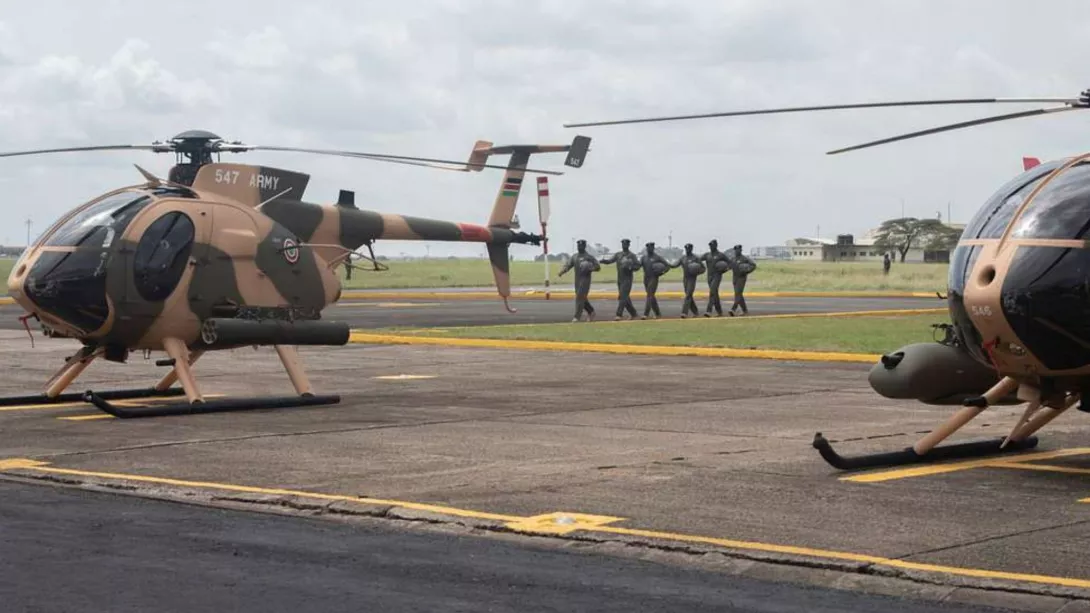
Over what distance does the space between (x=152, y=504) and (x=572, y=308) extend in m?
34.7

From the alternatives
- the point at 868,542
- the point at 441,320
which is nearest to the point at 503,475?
the point at 868,542

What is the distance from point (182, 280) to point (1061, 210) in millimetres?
8807

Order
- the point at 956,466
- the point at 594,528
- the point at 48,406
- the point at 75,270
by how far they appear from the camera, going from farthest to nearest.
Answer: the point at 48,406, the point at 75,270, the point at 956,466, the point at 594,528


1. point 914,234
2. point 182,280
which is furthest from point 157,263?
point 914,234

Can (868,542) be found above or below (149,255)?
below

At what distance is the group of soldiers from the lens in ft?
115

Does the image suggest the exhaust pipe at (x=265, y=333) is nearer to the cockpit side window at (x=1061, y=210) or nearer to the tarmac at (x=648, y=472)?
the tarmac at (x=648, y=472)

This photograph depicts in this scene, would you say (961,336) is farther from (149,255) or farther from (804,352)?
(804,352)

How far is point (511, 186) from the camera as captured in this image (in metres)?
33.7

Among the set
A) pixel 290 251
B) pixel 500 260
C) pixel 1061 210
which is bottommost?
pixel 500 260

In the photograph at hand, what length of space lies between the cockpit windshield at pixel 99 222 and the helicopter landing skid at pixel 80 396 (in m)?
1.57

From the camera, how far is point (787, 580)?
724 cm

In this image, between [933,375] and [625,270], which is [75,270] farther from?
[625,270]

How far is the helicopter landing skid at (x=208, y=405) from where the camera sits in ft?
47.3
